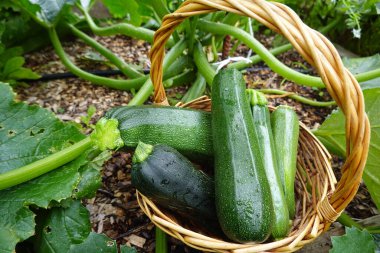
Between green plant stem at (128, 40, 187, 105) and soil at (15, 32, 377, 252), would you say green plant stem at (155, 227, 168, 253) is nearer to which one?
soil at (15, 32, 377, 252)

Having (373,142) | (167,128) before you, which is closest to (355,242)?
(373,142)

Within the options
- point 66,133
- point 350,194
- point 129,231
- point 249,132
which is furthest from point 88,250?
point 350,194

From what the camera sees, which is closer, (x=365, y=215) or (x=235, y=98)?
(x=235, y=98)

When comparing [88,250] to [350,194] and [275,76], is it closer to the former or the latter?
[350,194]

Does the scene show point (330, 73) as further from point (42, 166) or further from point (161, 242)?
point (42, 166)

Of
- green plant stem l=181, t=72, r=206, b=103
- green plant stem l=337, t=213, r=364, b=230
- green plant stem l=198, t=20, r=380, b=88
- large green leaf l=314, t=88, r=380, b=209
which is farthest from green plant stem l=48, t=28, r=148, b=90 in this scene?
green plant stem l=337, t=213, r=364, b=230
